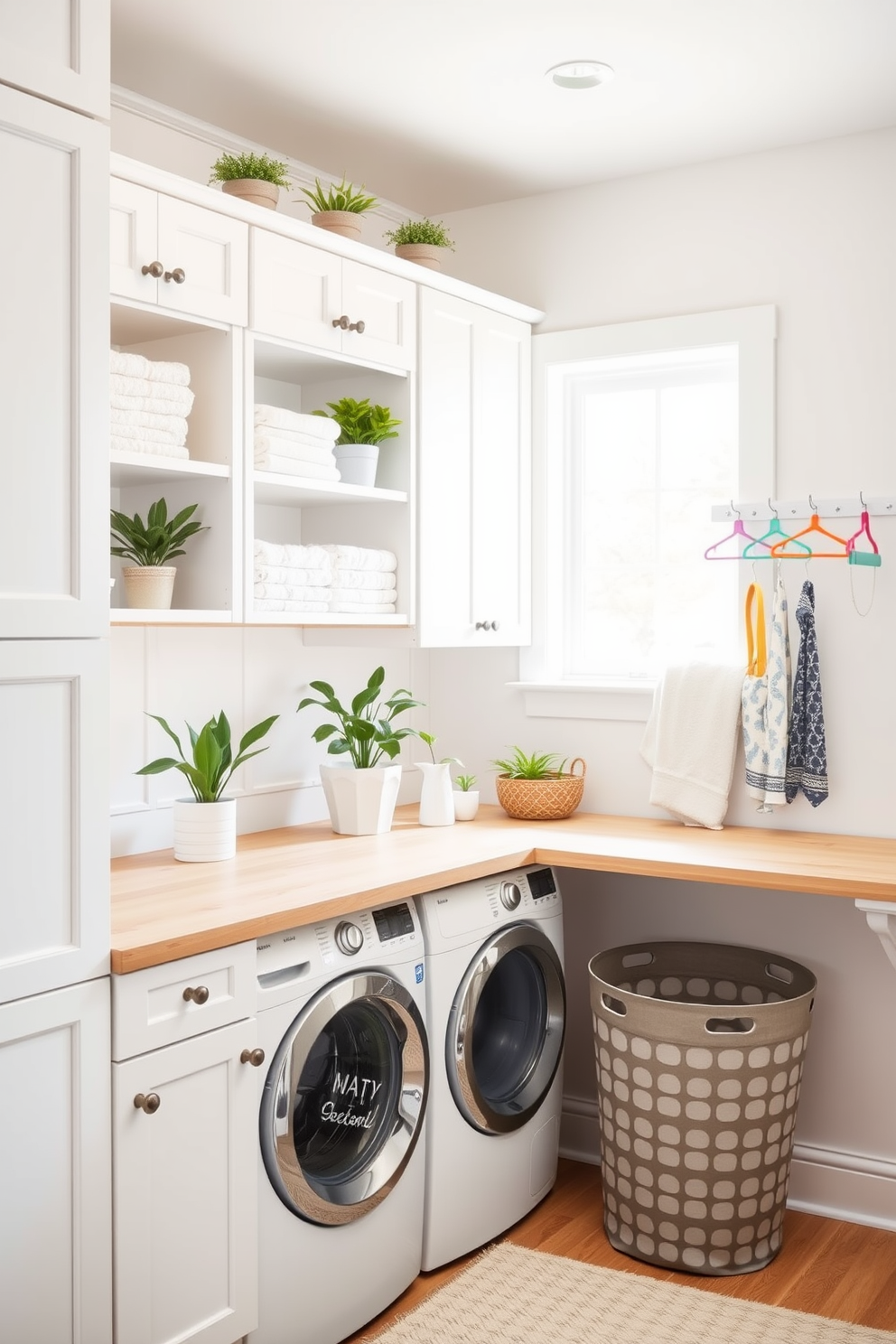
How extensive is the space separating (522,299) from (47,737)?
2220 mm

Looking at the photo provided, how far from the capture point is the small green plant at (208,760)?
267cm

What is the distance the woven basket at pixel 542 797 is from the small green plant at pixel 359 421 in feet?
3.27

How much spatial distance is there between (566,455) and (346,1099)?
1957 mm

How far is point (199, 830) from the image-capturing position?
2.70 metres

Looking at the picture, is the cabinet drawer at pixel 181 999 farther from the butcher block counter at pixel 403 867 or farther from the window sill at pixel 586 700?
the window sill at pixel 586 700

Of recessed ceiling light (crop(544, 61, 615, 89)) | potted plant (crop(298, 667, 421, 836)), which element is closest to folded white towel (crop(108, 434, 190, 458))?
potted plant (crop(298, 667, 421, 836))

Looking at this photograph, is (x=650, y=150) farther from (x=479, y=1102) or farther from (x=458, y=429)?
(x=479, y=1102)

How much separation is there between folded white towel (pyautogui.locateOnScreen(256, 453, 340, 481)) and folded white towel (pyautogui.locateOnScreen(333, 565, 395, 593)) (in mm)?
216

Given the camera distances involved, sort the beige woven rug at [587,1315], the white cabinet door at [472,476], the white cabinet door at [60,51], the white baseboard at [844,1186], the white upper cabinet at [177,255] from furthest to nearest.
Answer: the white cabinet door at [472,476], the white baseboard at [844,1186], the beige woven rug at [587,1315], the white upper cabinet at [177,255], the white cabinet door at [60,51]

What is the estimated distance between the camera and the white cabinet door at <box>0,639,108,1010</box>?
184 cm

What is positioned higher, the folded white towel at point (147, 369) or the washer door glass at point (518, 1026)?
the folded white towel at point (147, 369)

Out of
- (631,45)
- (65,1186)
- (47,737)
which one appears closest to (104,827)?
(47,737)

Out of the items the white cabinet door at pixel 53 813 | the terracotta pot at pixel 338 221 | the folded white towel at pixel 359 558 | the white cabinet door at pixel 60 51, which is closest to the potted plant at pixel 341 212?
the terracotta pot at pixel 338 221

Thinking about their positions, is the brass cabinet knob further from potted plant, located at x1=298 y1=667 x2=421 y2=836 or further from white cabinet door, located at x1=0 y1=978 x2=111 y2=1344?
potted plant, located at x1=298 y1=667 x2=421 y2=836
